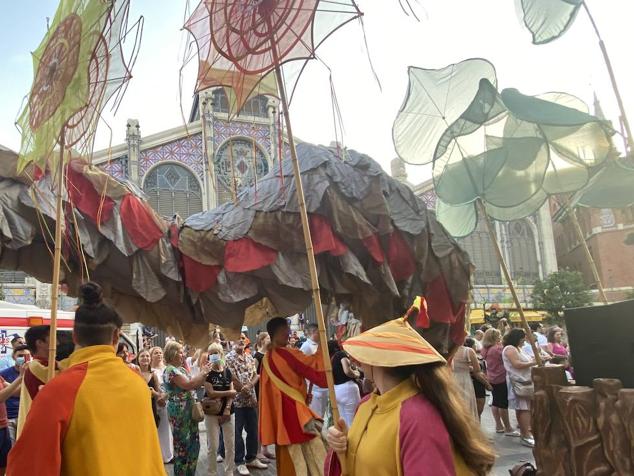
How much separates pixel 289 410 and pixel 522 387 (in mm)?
3794

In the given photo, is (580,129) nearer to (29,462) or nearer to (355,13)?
(355,13)

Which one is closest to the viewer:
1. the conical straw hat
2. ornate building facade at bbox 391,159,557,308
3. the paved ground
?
the conical straw hat

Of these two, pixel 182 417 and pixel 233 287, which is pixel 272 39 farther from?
pixel 182 417

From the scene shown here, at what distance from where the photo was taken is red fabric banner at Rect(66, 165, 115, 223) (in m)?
3.48

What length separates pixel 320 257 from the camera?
13.4 feet

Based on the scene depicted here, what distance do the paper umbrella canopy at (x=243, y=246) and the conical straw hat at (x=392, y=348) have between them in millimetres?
1796

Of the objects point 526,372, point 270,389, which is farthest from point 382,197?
point 526,372

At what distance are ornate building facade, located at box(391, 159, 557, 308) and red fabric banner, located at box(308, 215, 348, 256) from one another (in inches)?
784

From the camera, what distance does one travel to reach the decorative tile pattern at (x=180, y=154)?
65.4 feet

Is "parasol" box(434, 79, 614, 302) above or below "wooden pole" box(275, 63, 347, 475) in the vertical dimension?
above

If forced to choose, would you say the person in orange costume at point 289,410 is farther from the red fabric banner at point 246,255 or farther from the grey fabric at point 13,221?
the grey fabric at point 13,221

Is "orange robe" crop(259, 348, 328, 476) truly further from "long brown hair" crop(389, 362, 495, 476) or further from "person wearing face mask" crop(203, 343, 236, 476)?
"long brown hair" crop(389, 362, 495, 476)

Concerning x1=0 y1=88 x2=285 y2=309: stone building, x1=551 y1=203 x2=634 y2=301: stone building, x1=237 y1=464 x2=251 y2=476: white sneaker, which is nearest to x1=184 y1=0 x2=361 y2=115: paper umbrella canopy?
x1=237 y1=464 x2=251 y2=476: white sneaker

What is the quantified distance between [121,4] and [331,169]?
195 cm
